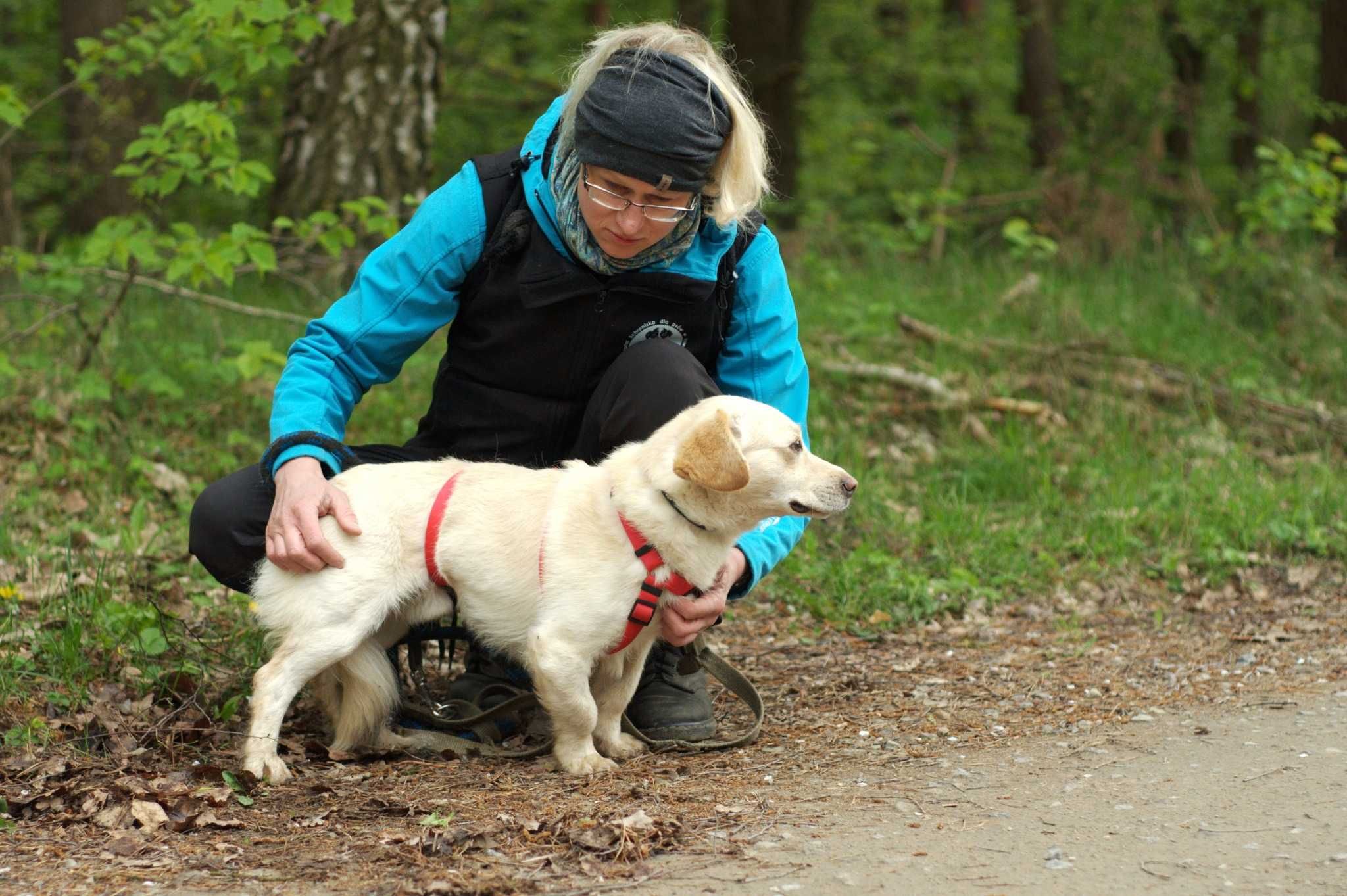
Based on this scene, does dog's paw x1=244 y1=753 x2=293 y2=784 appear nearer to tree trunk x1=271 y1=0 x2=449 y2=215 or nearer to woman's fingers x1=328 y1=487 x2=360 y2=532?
woman's fingers x1=328 y1=487 x2=360 y2=532

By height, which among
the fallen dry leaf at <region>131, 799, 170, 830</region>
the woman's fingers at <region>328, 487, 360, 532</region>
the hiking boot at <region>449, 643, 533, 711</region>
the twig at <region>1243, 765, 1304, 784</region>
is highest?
the woman's fingers at <region>328, 487, 360, 532</region>

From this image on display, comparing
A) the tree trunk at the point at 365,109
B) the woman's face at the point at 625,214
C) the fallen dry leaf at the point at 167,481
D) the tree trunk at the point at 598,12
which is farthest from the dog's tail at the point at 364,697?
the tree trunk at the point at 598,12

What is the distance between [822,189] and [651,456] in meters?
12.0

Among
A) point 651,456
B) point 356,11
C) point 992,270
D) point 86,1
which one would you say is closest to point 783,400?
point 651,456

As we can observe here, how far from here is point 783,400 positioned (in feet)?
12.5

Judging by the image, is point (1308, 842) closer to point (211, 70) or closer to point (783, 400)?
point (783, 400)

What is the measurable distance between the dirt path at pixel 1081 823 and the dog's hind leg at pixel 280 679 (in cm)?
103

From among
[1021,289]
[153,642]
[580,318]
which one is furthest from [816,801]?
[1021,289]

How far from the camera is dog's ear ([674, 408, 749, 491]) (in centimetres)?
303

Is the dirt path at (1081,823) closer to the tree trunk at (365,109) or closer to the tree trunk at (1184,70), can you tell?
the tree trunk at (365,109)

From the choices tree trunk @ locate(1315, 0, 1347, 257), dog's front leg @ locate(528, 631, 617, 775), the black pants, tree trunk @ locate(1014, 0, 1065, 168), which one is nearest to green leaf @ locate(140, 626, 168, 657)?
the black pants

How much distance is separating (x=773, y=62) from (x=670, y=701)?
31.1 feet

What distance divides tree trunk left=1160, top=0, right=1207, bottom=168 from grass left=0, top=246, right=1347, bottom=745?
3925mm

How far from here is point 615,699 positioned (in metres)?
3.51
